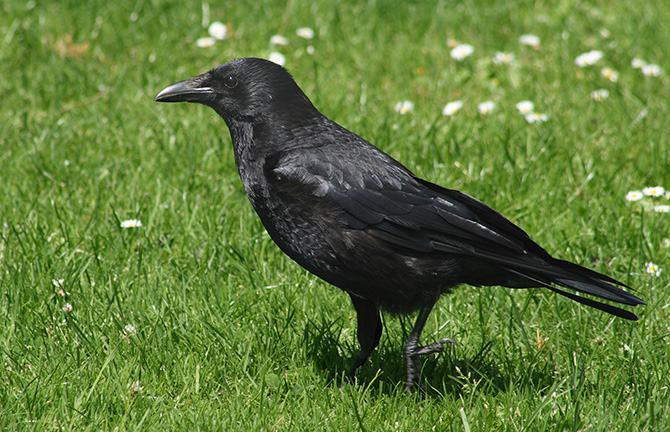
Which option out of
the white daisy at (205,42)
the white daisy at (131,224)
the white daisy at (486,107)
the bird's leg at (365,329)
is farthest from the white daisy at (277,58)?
the bird's leg at (365,329)

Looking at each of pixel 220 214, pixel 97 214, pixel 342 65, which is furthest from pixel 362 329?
pixel 342 65

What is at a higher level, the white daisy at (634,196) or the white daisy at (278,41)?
the white daisy at (278,41)

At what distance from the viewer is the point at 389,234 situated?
3.03 meters

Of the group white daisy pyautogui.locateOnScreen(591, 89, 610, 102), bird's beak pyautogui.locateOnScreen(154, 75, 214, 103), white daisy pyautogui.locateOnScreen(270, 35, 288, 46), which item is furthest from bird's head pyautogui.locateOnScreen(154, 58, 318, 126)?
white daisy pyautogui.locateOnScreen(591, 89, 610, 102)

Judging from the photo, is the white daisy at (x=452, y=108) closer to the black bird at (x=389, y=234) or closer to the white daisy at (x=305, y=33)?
the white daisy at (x=305, y=33)

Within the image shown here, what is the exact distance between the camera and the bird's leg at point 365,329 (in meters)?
3.29

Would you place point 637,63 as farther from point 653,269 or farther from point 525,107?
point 653,269

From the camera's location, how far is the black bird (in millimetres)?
3014

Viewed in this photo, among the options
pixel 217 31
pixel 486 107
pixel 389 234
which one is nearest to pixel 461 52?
pixel 486 107

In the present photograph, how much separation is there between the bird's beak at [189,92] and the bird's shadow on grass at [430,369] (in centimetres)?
111

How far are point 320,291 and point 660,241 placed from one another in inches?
72.6

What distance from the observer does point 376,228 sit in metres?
3.03

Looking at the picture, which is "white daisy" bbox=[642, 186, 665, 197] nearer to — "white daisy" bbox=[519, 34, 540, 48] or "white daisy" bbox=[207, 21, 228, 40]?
"white daisy" bbox=[519, 34, 540, 48]

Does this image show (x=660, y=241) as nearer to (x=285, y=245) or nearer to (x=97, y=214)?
(x=285, y=245)
